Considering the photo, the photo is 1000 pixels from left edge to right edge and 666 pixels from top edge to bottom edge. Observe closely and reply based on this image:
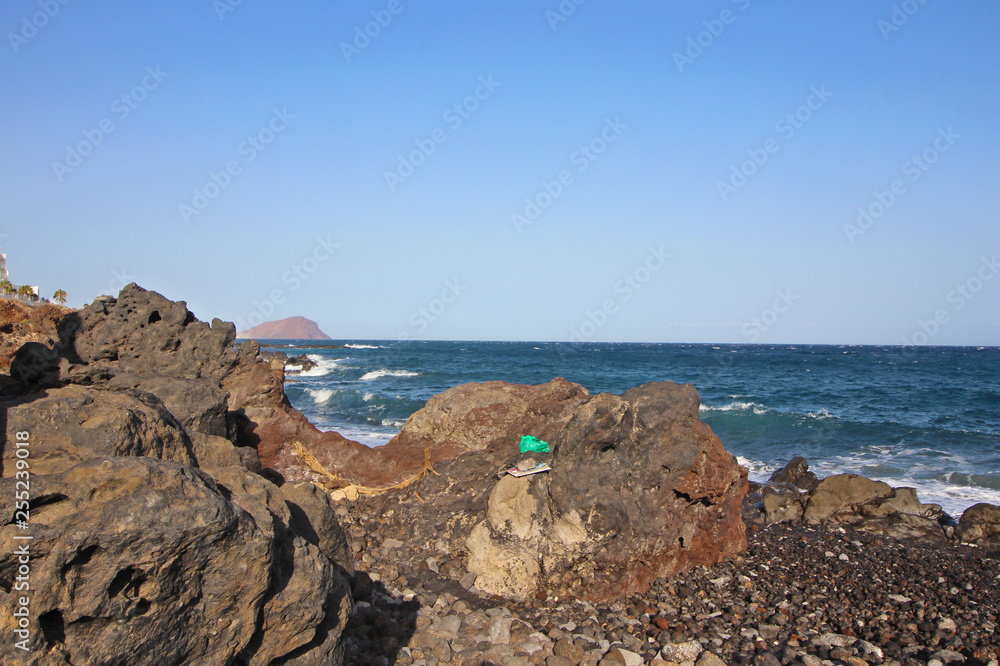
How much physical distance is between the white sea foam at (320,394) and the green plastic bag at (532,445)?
2224cm

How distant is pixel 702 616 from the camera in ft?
21.8

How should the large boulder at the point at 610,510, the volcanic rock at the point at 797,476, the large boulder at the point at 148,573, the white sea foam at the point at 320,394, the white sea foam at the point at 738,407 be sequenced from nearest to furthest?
the large boulder at the point at 148,573, the large boulder at the point at 610,510, the volcanic rock at the point at 797,476, the white sea foam at the point at 738,407, the white sea foam at the point at 320,394

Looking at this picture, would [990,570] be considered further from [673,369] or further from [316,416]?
[673,369]

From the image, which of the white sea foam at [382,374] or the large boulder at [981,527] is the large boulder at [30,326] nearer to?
the large boulder at [981,527]

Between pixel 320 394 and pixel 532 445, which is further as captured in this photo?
pixel 320 394

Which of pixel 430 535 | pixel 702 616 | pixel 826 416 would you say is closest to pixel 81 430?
pixel 430 535

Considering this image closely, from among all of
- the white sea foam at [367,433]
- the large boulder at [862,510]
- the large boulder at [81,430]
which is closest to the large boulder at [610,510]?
the large boulder at [81,430]

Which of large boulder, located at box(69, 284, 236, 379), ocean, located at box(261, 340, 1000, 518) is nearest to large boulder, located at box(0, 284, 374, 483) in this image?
large boulder, located at box(69, 284, 236, 379)

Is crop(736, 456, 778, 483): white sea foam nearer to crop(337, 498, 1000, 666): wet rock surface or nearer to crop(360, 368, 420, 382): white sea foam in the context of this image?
crop(337, 498, 1000, 666): wet rock surface

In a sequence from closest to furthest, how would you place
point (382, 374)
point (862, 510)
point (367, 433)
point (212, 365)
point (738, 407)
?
point (212, 365) → point (862, 510) → point (367, 433) → point (738, 407) → point (382, 374)

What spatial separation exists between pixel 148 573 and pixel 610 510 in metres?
4.94

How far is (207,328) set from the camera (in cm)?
1095

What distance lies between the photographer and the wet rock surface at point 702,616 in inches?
A: 229

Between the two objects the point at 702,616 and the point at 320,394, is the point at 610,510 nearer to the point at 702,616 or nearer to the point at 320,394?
the point at 702,616
